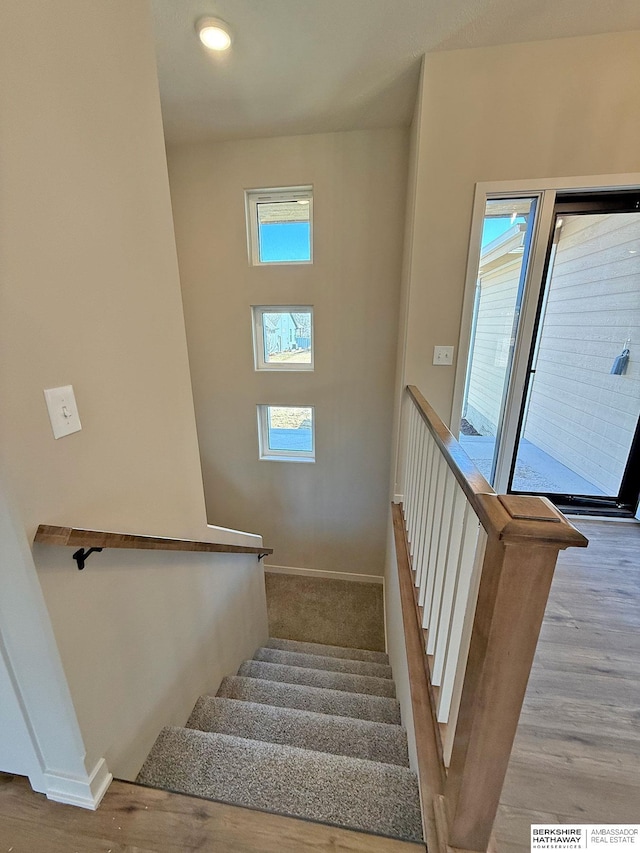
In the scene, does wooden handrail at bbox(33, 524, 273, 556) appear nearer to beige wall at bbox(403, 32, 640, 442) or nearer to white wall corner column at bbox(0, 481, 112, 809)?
white wall corner column at bbox(0, 481, 112, 809)

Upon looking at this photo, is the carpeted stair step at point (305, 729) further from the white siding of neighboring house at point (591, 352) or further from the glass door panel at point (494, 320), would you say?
the white siding of neighboring house at point (591, 352)

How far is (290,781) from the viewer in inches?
40.3

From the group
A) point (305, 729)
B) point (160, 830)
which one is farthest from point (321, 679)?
point (160, 830)

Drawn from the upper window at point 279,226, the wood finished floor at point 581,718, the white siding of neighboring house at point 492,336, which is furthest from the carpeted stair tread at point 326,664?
the upper window at point 279,226

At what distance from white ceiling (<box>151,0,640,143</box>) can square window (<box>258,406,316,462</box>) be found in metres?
2.30

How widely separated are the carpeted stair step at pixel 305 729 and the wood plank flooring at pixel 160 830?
0.38 m

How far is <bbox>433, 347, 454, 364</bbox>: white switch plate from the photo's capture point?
2.18 meters

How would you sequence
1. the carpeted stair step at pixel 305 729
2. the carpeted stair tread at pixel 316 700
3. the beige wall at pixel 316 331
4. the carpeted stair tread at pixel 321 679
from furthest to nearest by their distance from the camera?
1. the beige wall at pixel 316 331
2. the carpeted stair tread at pixel 321 679
3. the carpeted stair tread at pixel 316 700
4. the carpeted stair step at pixel 305 729

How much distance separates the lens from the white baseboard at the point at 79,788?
94 cm

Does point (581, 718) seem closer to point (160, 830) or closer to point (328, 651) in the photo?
point (160, 830)

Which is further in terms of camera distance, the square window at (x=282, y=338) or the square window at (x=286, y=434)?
the square window at (x=286, y=434)

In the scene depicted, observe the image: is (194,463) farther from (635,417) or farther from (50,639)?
(635,417)

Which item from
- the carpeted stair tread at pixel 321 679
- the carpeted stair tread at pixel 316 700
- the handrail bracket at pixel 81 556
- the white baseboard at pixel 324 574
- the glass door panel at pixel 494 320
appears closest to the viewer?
the handrail bracket at pixel 81 556

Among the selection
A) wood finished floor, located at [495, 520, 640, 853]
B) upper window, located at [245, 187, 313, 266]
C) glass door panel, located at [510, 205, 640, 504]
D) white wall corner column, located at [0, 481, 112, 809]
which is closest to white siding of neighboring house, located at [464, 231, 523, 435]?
glass door panel, located at [510, 205, 640, 504]
